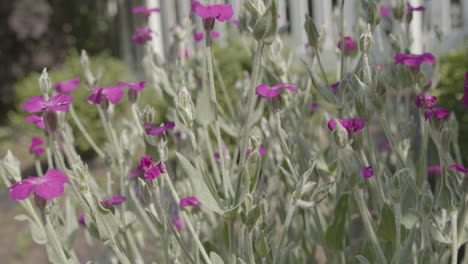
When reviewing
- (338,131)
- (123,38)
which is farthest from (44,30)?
(338,131)

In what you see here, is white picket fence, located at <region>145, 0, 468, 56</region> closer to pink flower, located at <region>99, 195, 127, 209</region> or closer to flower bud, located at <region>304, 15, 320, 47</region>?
flower bud, located at <region>304, 15, 320, 47</region>

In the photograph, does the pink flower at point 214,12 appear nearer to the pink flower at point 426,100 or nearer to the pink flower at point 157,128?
the pink flower at point 157,128

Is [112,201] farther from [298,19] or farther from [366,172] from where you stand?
[298,19]

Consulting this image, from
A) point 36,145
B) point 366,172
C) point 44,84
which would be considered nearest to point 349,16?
point 36,145

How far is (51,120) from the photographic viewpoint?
0.87 metres

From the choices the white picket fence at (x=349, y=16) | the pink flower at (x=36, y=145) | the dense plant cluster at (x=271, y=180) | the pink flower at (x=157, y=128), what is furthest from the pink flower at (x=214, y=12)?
the white picket fence at (x=349, y=16)

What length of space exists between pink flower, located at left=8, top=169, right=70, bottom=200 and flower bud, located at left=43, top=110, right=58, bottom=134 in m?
0.08

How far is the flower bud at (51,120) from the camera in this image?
860mm

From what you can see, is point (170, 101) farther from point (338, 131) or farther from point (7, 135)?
point (7, 135)

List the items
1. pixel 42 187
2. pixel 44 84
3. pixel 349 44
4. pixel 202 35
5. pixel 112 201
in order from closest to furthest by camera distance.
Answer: pixel 42 187, pixel 44 84, pixel 112 201, pixel 349 44, pixel 202 35

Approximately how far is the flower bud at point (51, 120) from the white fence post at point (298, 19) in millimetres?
3699

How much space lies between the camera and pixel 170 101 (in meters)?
1.26

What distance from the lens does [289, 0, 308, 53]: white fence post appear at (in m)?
4.50

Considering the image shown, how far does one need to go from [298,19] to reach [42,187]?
159 inches
